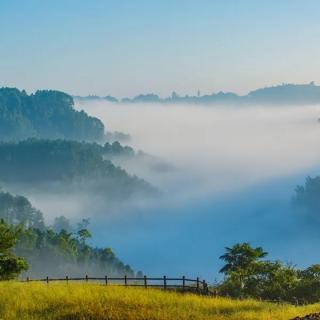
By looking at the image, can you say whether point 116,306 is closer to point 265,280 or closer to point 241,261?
point 265,280

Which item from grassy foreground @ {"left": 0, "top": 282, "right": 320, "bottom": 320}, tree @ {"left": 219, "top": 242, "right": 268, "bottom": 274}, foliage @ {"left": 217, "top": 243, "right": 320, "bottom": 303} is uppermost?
tree @ {"left": 219, "top": 242, "right": 268, "bottom": 274}

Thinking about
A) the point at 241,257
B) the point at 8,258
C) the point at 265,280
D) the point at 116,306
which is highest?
the point at 241,257

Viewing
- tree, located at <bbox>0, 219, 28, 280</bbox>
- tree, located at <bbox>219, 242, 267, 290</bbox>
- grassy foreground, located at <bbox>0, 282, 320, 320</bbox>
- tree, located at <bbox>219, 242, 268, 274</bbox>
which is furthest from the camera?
tree, located at <bbox>219, 242, 268, 274</bbox>

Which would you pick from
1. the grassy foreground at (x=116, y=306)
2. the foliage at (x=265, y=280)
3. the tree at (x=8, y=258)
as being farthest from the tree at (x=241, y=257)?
the tree at (x=8, y=258)

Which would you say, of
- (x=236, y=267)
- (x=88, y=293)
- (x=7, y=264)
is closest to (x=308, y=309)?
(x=88, y=293)

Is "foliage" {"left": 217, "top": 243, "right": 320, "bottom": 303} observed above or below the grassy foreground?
above

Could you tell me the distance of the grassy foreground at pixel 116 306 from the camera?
98.8 ft

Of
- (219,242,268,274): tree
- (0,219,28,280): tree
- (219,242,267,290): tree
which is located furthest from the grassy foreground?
(219,242,268,274): tree

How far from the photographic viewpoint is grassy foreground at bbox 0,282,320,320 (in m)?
30.1

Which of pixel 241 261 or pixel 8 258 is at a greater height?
pixel 241 261

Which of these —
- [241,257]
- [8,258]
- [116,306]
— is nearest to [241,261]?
[241,257]

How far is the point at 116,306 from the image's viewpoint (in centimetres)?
3183

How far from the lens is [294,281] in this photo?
195 feet

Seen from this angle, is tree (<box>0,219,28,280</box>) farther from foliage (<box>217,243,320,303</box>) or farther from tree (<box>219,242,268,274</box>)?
tree (<box>219,242,268,274</box>)
